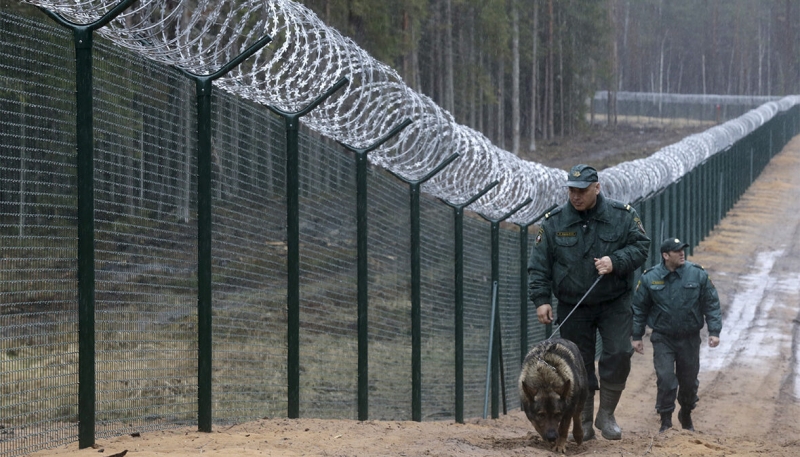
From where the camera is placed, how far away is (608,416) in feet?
25.2

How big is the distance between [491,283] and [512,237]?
1342mm

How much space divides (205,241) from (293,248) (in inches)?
34.3

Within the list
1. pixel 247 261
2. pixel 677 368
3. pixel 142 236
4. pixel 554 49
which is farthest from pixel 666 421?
pixel 554 49

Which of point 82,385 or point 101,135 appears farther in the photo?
point 101,135

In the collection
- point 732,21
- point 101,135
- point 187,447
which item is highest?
point 732,21

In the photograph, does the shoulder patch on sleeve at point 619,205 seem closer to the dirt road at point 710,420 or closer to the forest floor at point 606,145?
the dirt road at point 710,420

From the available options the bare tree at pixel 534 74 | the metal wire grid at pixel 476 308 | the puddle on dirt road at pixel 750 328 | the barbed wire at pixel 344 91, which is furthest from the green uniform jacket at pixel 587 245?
the bare tree at pixel 534 74

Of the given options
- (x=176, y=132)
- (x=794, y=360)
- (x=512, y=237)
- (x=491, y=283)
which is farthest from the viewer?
(x=794, y=360)

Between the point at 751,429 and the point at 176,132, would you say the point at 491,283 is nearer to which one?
the point at 751,429

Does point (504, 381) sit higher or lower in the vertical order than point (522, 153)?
lower

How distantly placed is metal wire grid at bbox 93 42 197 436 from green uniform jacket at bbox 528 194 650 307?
92.1 inches

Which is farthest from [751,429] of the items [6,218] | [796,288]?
[796,288]

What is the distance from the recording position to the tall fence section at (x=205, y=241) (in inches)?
204

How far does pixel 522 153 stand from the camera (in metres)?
55.9
